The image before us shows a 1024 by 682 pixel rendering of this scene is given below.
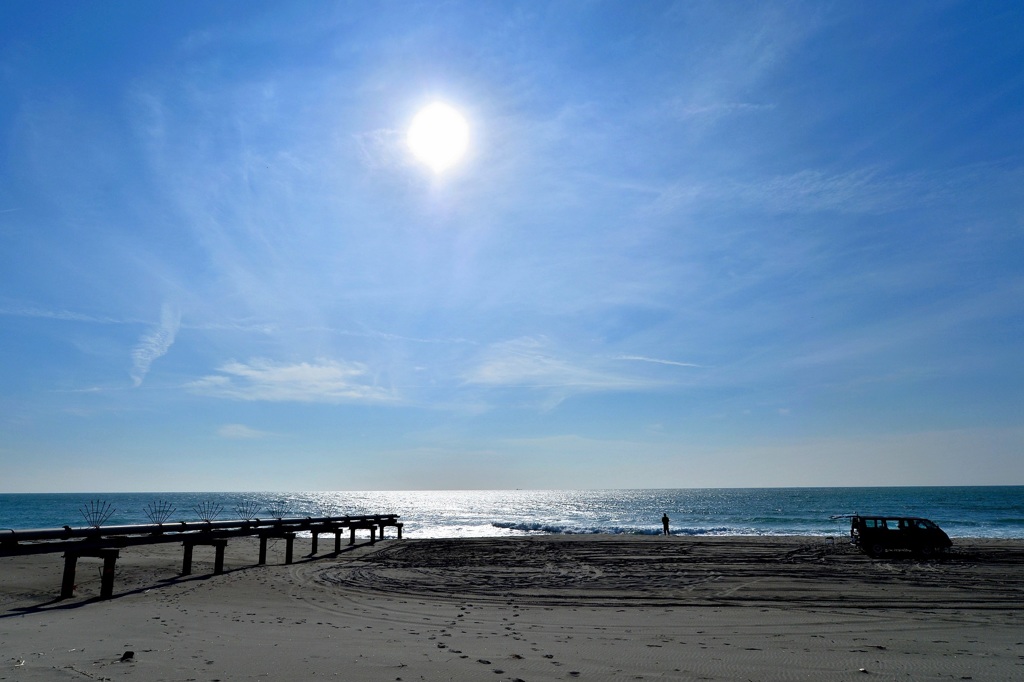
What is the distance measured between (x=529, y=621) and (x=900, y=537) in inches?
789

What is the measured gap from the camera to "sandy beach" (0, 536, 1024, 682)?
27.3ft

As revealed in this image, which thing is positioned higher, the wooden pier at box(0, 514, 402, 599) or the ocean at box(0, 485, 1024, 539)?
the wooden pier at box(0, 514, 402, 599)

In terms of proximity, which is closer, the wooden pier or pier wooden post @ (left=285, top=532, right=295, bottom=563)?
the wooden pier

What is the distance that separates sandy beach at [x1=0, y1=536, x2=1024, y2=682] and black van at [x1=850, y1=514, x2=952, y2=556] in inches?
52.9

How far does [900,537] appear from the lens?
25.2 meters

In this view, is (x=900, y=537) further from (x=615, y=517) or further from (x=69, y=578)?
(x=615, y=517)

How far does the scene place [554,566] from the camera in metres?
22.5

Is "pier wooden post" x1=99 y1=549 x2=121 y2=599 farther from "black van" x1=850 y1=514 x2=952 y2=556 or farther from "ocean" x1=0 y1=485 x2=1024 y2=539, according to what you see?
"black van" x1=850 y1=514 x2=952 y2=556

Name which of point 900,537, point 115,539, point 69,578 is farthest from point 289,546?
point 900,537

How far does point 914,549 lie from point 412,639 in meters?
23.0

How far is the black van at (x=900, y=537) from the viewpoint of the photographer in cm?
2503

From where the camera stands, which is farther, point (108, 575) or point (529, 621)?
point (108, 575)

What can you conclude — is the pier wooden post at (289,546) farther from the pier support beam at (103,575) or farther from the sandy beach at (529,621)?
the pier support beam at (103,575)

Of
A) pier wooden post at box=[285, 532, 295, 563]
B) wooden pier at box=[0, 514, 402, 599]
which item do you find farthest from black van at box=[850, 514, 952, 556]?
wooden pier at box=[0, 514, 402, 599]
